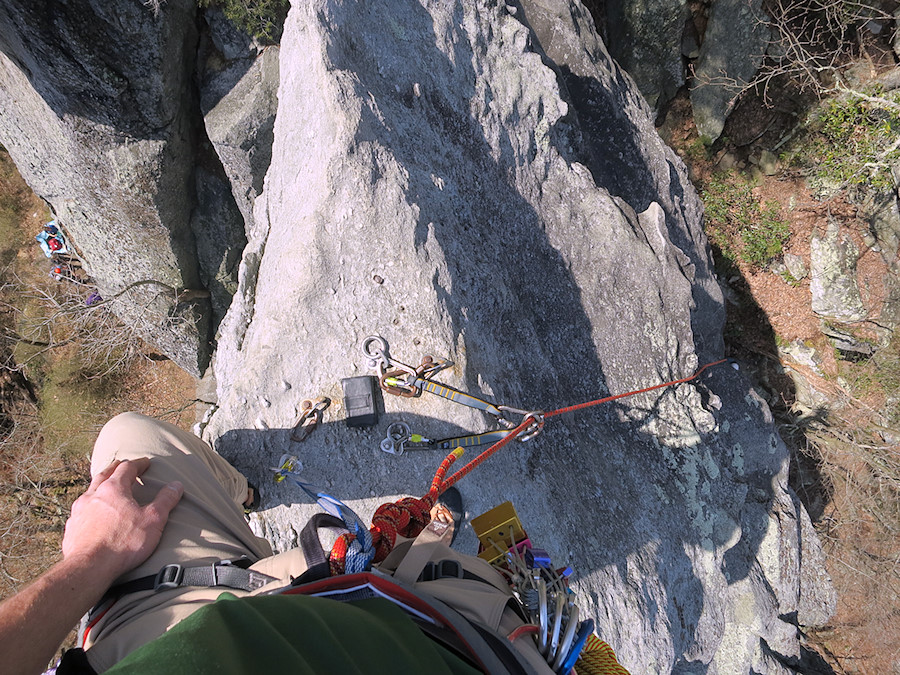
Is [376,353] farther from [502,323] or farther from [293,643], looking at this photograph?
[293,643]

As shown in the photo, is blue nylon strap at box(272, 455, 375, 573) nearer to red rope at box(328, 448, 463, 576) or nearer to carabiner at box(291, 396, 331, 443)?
red rope at box(328, 448, 463, 576)

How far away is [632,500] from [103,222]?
6.23 m

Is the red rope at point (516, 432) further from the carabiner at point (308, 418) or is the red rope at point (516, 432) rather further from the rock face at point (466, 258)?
the carabiner at point (308, 418)

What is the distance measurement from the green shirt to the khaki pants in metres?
0.51

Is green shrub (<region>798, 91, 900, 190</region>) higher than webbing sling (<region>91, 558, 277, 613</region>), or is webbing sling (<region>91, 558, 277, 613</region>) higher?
webbing sling (<region>91, 558, 277, 613</region>)

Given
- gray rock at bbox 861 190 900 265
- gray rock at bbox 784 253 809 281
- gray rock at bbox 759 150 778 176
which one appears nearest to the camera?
gray rock at bbox 861 190 900 265

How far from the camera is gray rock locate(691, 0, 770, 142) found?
22.7ft

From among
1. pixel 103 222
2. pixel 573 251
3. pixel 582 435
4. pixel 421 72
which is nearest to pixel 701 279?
pixel 573 251

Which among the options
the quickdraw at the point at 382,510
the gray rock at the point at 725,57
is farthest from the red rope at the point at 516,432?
the gray rock at the point at 725,57

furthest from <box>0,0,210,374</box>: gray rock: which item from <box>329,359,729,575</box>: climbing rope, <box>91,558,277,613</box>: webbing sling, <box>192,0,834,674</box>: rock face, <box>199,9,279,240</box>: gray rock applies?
<box>329,359,729,575</box>: climbing rope

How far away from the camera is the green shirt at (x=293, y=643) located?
81 cm

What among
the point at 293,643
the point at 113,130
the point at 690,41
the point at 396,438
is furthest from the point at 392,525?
the point at 690,41

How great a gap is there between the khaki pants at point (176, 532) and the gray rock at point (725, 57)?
26.5ft

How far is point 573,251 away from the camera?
3688mm
